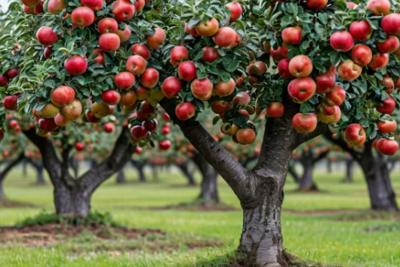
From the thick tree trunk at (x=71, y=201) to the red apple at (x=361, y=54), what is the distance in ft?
37.3

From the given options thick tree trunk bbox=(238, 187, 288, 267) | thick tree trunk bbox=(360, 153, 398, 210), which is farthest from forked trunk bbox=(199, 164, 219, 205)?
thick tree trunk bbox=(238, 187, 288, 267)

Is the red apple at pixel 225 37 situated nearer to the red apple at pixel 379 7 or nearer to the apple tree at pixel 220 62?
the apple tree at pixel 220 62

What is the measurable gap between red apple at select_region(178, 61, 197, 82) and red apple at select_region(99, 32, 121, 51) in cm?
60

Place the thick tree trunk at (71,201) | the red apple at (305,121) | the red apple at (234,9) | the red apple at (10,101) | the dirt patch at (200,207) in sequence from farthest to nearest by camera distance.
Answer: the dirt patch at (200,207) → the thick tree trunk at (71,201) → the red apple at (10,101) → the red apple at (305,121) → the red apple at (234,9)

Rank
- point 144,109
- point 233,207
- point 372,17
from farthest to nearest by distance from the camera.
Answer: point 233,207, point 144,109, point 372,17

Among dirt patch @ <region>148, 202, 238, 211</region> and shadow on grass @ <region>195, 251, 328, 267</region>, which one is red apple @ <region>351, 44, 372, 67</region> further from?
dirt patch @ <region>148, 202, 238, 211</region>

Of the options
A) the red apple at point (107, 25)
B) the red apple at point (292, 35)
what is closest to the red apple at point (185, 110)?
the red apple at point (107, 25)

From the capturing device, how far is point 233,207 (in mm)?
31234

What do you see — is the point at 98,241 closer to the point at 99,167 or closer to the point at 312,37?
the point at 99,167

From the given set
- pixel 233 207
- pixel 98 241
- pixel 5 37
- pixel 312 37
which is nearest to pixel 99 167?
pixel 98 241

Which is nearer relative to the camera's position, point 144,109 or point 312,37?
point 312,37

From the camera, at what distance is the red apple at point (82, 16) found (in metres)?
5.57

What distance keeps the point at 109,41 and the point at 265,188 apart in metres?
2.70

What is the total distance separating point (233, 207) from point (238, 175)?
2421 centimetres
